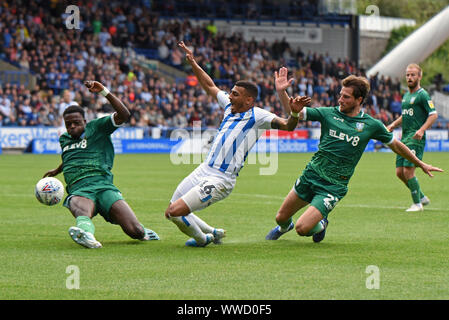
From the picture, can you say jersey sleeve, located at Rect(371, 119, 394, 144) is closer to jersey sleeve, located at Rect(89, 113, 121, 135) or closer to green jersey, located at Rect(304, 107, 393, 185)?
green jersey, located at Rect(304, 107, 393, 185)

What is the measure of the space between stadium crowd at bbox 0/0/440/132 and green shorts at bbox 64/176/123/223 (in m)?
20.5

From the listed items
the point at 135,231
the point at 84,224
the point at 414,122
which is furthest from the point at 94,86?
the point at 414,122

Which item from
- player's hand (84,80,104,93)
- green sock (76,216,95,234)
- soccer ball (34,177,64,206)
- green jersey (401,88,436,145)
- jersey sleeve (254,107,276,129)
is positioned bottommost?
green sock (76,216,95,234)

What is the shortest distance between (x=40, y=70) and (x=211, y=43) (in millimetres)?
13218

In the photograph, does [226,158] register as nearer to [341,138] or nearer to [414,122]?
[341,138]

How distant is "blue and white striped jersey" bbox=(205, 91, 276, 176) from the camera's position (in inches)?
376

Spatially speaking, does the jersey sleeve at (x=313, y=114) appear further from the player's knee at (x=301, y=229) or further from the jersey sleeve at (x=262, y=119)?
the player's knee at (x=301, y=229)

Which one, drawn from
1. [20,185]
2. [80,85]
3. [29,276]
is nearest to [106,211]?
[29,276]

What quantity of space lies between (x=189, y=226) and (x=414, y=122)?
253 inches

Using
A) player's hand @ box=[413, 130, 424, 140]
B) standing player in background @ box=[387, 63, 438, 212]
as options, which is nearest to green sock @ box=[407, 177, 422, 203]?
standing player in background @ box=[387, 63, 438, 212]

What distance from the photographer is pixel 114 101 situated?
957cm

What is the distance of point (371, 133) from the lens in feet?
32.6

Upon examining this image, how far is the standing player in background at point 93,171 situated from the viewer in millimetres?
9938
